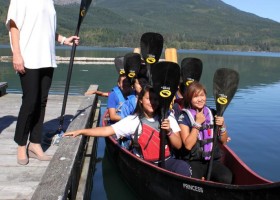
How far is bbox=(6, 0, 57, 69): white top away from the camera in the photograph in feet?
12.6

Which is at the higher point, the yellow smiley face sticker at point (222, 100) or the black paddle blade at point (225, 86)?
the black paddle blade at point (225, 86)

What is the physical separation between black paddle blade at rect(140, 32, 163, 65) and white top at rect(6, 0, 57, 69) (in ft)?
9.88

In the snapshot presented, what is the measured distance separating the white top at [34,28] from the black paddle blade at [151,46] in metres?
3.01

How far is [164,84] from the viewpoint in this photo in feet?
14.5

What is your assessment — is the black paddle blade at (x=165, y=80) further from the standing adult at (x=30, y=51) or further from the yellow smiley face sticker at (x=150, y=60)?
the yellow smiley face sticker at (x=150, y=60)

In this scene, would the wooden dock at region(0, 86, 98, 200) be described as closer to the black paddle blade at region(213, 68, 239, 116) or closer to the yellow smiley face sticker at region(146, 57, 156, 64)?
the yellow smiley face sticker at region(146, 57, 156, 64)

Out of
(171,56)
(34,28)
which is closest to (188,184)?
(34,28)

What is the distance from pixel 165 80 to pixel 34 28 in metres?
1.47

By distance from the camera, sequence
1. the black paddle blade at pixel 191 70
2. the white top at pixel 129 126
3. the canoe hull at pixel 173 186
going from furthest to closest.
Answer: the black paddle blade at pixel 191 70 < the white top at pixel 129 126 < the canoe hull at pixel 173 186

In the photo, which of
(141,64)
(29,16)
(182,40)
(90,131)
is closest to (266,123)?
(141,64)

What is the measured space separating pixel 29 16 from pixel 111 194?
3.25 meters

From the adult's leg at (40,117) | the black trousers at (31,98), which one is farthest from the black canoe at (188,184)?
the black trousers at (31,98)

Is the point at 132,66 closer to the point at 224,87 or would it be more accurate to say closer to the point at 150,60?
the point at 150,60

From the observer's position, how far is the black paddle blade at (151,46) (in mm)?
6926
